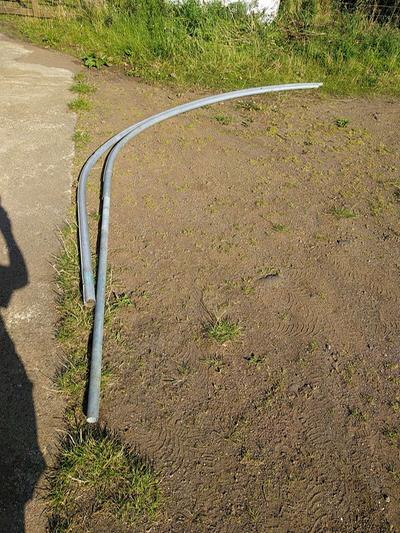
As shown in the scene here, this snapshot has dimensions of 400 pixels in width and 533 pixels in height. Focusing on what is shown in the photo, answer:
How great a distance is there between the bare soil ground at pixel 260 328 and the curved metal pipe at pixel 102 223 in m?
0.11

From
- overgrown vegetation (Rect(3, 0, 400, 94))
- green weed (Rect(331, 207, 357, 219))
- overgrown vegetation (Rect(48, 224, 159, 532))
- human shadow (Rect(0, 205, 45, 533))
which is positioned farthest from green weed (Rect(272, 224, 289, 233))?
overgrown vegetation (Rect(3, 0, 400, 94))

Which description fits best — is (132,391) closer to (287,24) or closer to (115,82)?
(115,82)

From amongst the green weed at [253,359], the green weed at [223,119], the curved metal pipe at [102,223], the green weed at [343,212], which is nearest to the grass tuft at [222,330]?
the green weed at [253,359]

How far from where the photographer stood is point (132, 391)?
240 centimetres

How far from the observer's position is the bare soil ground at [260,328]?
6.78ft

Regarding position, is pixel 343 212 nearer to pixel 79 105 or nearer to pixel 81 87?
pixel 79 105

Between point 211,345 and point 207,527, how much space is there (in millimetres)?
1036

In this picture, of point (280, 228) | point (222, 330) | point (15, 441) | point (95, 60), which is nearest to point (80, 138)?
point (280, 228)

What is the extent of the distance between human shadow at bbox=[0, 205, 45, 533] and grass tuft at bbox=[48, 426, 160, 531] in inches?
4.7

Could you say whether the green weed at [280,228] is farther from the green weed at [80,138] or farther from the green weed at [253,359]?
the green weed at [80,138]

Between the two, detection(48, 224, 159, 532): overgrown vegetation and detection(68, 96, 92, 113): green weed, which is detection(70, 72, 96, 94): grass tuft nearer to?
detection(68, 96, 92, 113): green weed

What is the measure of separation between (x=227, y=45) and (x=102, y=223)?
5.14 metres

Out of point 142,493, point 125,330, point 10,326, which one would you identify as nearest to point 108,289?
point 125,330

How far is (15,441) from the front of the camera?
6.86ft
